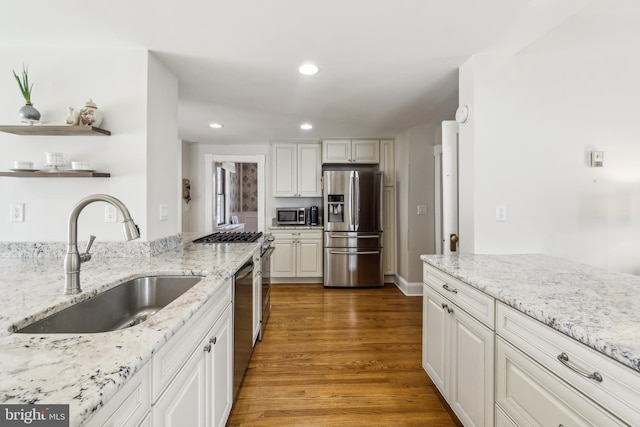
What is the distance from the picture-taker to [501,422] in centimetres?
118

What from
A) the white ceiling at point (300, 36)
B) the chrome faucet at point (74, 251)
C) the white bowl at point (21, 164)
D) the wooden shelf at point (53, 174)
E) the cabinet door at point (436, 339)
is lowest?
the cabinet door at point (436, 339)

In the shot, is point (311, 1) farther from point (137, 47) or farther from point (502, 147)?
point (502, 147)

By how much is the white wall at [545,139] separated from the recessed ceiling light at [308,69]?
1.14 metres

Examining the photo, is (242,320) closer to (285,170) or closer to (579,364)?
(579,364)

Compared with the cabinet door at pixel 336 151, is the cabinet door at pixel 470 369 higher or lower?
lower

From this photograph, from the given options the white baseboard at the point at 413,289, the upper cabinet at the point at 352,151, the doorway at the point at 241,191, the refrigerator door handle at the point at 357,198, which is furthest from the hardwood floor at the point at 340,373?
the upper cabinet at the point at 352,151

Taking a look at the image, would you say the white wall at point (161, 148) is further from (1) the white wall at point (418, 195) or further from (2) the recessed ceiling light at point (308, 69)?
(1) the white wall at point (418, 195)

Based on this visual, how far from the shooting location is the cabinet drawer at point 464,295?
1.28 metres

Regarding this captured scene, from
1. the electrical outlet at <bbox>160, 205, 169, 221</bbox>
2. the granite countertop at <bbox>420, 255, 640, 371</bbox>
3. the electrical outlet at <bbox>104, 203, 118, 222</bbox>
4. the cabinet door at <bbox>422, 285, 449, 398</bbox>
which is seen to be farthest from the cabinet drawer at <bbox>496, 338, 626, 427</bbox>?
the electrical outlet at <bbox>104, 203, 118, 222</bbox>

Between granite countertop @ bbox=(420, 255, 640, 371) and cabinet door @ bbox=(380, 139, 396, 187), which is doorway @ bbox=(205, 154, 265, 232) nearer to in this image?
cabinet door @ bbox=(380, 139, 396, 187)

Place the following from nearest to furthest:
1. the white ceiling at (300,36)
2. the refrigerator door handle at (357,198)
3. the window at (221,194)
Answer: the white ceiling at (300,36), the refrigerator door handle at (357,198), the window at (221,194)

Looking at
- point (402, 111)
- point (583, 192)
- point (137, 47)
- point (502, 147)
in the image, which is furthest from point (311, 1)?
point (583, 192)
